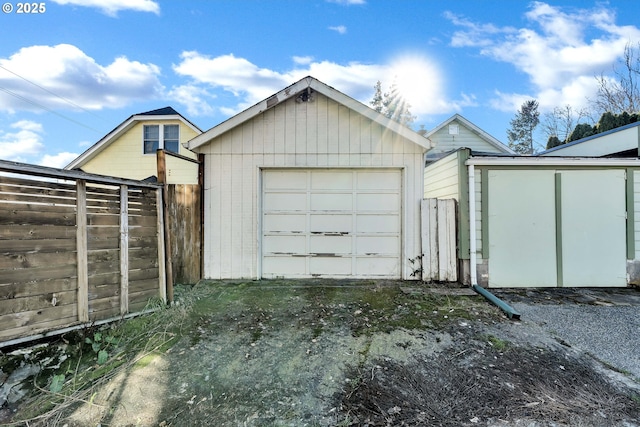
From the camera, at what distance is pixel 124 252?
3.63 meters

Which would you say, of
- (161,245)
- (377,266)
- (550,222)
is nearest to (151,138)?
(161,245)

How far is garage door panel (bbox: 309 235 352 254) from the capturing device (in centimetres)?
554

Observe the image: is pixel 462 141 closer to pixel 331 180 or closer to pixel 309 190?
pixel 331 180

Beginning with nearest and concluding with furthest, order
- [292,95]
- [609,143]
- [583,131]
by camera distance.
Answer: [292,95] < [609,143] < [583,131]

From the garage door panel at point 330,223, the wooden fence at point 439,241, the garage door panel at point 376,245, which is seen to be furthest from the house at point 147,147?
the wooden fence at point 439,241

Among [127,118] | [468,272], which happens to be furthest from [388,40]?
[127,118]

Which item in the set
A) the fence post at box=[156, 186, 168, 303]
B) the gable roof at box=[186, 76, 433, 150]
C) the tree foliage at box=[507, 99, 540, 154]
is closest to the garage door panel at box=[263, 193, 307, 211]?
the gable roof at box=[186, 76, 433, 150]

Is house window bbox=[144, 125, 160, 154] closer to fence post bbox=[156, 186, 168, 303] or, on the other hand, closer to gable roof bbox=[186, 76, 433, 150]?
gable roof bbox=[186, 76, 433, 150]

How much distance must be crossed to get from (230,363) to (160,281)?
76.5 inches

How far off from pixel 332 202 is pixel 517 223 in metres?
3.33

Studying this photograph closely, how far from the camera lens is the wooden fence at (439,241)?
17.3ft

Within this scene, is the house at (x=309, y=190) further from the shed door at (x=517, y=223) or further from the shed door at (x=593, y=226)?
the shed door at (x=593, y=226)

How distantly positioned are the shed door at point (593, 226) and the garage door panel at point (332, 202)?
384 cm

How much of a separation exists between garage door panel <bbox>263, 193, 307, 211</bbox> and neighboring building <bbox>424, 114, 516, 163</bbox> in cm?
934
